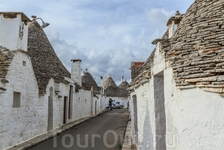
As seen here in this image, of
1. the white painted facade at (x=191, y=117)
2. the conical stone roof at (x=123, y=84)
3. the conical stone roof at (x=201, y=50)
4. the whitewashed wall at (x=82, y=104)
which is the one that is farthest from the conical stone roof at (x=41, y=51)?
the conical stone roof at (x=123, y=84)

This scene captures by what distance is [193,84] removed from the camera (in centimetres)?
382

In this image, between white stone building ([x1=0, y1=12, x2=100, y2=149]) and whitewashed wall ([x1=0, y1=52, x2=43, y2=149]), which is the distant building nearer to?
white stone building ([x1=0, y1=12, x2=100, y2=149])

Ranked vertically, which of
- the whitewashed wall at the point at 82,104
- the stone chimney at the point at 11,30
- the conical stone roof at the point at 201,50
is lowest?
the whitewashed wall at the point at 82,104

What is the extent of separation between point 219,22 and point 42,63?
51.5 feet

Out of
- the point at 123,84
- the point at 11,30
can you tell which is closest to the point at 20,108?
the point at 11,30

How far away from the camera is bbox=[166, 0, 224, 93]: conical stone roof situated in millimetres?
3627

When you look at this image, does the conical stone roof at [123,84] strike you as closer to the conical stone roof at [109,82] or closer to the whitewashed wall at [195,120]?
the conical stone roof at [109,82]

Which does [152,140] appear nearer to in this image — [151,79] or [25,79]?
[151,79]

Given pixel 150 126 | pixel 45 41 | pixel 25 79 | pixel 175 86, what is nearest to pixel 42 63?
pixel 45 41

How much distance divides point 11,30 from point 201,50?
8759 mm

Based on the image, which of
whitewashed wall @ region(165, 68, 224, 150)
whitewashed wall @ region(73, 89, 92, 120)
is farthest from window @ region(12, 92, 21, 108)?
whitewashed wall @ region(73, 89, 92, 120)

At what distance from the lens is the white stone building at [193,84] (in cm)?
346

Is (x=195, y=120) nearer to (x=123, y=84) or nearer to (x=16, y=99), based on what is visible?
(x=16, y=99)

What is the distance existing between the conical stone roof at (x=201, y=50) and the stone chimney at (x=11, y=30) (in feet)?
24.5
